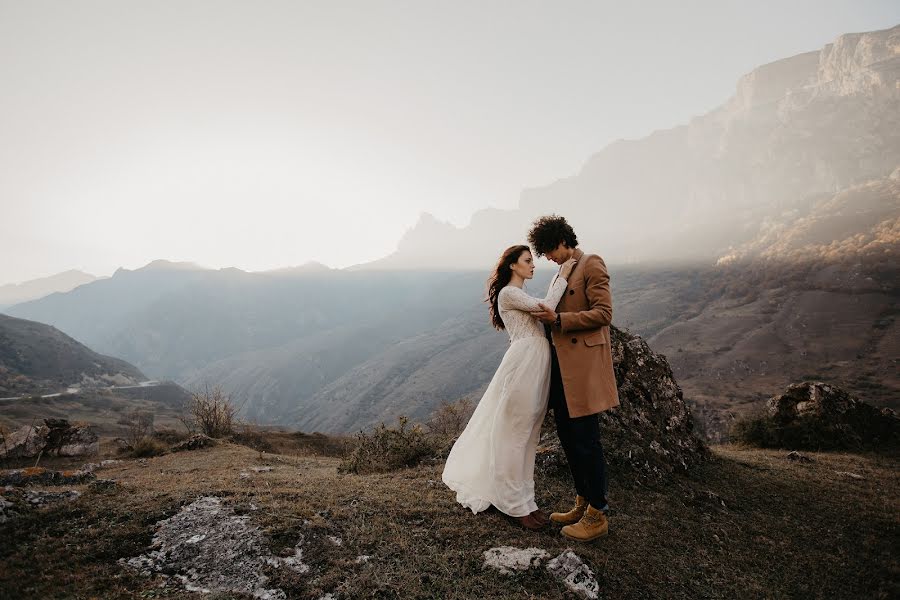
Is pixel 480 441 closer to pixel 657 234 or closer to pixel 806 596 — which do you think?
pixel 806 596

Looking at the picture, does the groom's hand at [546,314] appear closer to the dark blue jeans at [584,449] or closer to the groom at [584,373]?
the groom at [584,373]

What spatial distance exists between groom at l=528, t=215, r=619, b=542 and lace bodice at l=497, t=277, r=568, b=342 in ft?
0.30

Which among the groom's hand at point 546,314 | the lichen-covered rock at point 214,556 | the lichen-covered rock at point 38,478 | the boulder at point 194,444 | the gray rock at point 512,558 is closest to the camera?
A: the lichen-covered rock at point 214,556

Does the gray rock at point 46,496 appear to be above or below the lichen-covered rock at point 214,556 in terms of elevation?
above

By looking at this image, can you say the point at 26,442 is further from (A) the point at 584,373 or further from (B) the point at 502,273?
(A) the point at 584,373

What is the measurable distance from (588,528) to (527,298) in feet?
7.62

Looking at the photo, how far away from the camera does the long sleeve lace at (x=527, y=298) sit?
4.01 m

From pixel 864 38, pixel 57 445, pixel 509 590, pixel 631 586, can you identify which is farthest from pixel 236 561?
pixel 864 38

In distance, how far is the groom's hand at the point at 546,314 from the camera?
3872 mm

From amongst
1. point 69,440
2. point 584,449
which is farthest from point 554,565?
point 69,440

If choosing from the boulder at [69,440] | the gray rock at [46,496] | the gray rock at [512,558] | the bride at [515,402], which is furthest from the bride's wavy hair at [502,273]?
the boulder at [69,440]

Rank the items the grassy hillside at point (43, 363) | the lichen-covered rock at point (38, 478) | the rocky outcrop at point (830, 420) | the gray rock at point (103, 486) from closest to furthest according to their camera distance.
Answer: the gray rock at point (103, 486) → the lichen-covered rock at point (38, 478) → the rocky outcrop at point (830, 420) → the grassy hillside at point (43, 363)

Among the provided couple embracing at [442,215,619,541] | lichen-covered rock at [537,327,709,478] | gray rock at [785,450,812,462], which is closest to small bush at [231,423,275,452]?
lichen-covered rock at [537,327,709,478]

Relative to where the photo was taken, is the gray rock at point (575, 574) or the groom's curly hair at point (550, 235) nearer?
the gray rock at point (575, 574)
